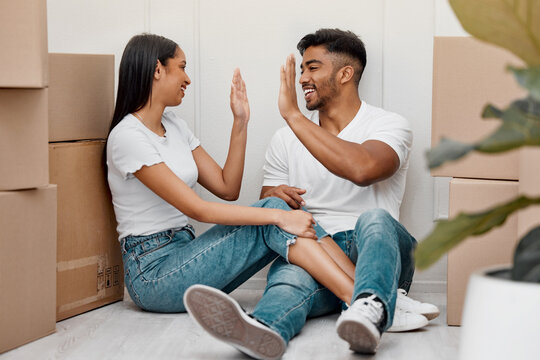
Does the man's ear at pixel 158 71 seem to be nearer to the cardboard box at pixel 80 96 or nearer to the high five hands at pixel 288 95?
the cardboard box at pixel 80 96

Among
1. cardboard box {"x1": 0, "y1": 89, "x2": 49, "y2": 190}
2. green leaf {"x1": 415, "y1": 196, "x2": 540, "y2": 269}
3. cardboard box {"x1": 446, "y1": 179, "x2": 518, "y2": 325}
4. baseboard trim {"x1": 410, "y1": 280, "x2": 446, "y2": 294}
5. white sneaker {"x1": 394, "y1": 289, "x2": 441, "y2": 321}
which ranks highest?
cardboard box {"x1": 0, "y1": 89, "x2": 49, "y2": 190}

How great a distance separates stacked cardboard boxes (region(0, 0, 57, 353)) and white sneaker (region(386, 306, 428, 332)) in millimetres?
906

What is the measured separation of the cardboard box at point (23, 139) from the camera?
5.35 feet

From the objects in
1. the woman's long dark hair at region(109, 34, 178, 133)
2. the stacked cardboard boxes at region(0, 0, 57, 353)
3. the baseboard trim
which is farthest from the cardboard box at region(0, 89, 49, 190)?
the baseboard trim

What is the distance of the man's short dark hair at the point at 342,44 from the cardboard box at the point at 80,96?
665 mm

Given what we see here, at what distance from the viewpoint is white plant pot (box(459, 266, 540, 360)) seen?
2.60 ft

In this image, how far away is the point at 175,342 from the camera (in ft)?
5.65

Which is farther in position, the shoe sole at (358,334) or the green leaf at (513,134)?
the shoe sole at (358,334)

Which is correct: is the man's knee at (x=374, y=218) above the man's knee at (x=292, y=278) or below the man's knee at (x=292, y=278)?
above

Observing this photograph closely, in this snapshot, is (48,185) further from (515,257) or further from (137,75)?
→ (515,257)

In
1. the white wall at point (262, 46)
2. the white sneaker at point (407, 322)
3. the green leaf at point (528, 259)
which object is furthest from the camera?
the white wall at point (262, 46)

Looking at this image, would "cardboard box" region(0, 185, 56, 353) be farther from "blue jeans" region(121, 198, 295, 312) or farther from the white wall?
the white wall

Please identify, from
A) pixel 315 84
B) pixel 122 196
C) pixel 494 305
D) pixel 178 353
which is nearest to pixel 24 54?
pixel 122 196

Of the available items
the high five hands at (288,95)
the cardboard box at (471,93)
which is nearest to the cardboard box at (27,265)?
the high five hands at (288,95)
